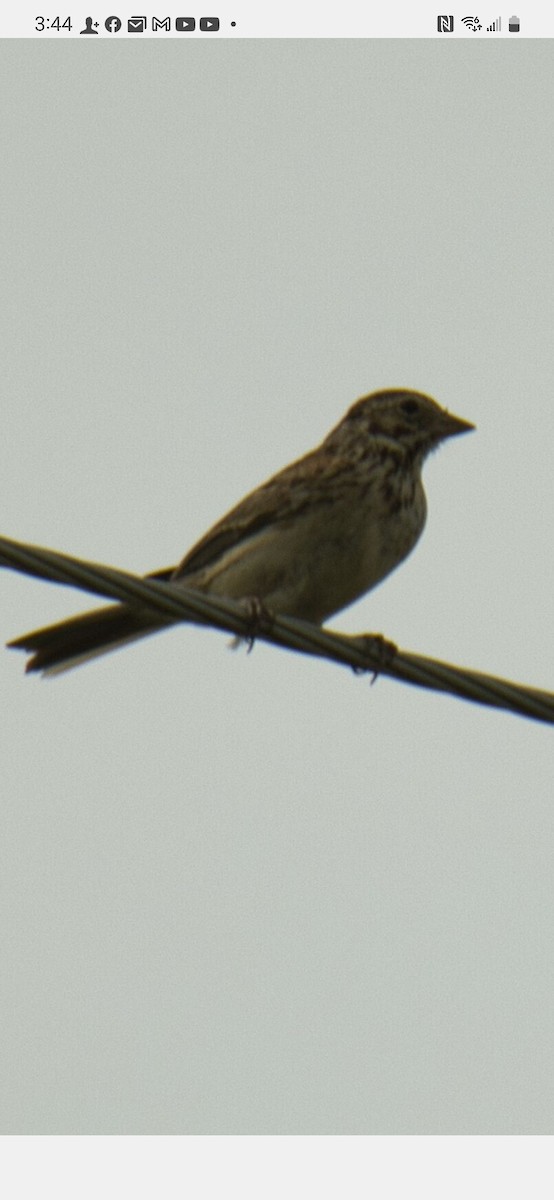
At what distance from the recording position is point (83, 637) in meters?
7.09

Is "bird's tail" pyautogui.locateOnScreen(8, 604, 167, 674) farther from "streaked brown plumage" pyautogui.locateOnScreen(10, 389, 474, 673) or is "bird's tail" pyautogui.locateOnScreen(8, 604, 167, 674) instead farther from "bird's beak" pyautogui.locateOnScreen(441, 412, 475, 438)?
"bird's beak" pyautogui.locateOnScreen(441, 412, 475, 438)

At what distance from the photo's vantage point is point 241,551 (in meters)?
7.29

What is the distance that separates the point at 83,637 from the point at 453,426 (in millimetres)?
1911

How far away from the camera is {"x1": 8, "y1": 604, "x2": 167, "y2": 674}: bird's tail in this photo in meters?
6.89

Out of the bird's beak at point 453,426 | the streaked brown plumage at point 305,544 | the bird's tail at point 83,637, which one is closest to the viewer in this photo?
the bird's tail at point 83,637

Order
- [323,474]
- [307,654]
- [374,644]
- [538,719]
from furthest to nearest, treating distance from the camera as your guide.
Answer: 1. [323,474]
2. [374,644]
3. [307,654]
4. [538,719]

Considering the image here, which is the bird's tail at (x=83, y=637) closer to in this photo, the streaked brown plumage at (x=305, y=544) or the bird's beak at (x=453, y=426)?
the streaked brown plumage at (x=305, y=544)

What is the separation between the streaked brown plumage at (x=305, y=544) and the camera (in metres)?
7.05

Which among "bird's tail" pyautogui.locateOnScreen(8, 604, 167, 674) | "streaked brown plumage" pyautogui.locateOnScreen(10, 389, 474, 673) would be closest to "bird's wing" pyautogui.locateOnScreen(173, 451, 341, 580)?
"streaked brown plumage" pyautogui.locateOnScreen(10, 389, 474, 673)

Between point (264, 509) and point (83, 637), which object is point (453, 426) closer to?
point (264, 509)

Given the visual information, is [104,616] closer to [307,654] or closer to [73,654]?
[73,654]

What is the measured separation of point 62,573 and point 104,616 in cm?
259

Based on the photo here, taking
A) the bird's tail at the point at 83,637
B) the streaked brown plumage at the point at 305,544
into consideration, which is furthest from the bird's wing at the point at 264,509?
the bird's tail at the point at 83,637
